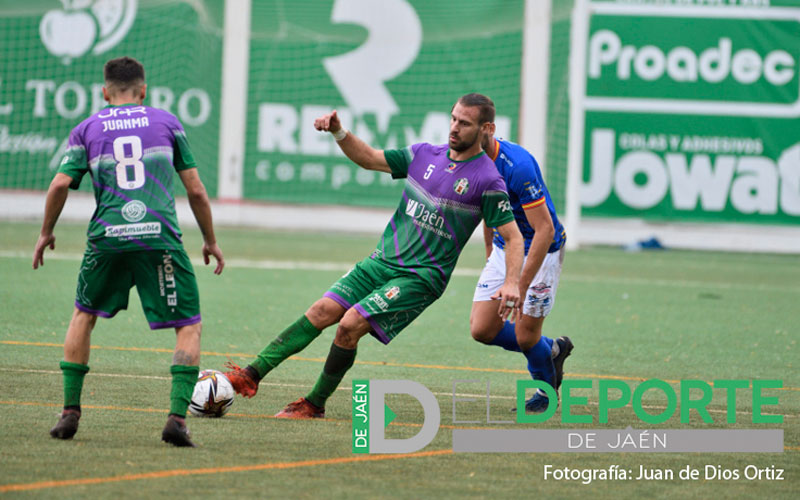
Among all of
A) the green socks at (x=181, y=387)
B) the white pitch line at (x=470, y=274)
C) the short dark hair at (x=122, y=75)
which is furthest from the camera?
the white pitch line at (x=470, y=274)

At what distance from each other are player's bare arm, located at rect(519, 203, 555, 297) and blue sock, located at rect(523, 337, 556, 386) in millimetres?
680

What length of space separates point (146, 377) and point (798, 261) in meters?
17.7

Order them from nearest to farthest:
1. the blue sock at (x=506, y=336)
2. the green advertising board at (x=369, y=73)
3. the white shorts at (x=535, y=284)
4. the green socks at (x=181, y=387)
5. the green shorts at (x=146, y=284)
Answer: the green socks at (x=181, y=387) < the green shorts at (x=146, y=284) < the white shorts at (x=535, y=284) < the blue sock at (x=506, y=336) < the green advertising board at (x=369, y=73)

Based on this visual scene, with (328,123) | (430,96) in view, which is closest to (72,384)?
(328,123)

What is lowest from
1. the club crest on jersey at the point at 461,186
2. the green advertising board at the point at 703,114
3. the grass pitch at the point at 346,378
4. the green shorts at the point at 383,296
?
the grass pitch at the point at 346,378

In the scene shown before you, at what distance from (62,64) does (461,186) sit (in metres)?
18.9

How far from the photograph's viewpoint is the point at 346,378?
832cm

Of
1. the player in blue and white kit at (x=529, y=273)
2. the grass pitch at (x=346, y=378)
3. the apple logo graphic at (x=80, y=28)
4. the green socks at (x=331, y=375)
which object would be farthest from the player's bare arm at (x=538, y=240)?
the apple logo graphic at (x=80, y=28)

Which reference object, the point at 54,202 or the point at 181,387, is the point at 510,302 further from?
the point at 54,202

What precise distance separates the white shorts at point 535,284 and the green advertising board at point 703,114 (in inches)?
651

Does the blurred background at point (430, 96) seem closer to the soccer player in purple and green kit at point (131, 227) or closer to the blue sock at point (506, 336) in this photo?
the blue sock at point (506, 336)

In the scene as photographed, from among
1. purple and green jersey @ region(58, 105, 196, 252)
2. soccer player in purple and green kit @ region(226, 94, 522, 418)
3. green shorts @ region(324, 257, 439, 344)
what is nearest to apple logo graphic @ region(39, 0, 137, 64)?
soccer player in purple and green kit @ region(226, 94, 522, 418)

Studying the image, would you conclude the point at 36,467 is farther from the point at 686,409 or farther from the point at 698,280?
the point at 698,280

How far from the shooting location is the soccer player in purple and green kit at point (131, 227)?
577 cm
